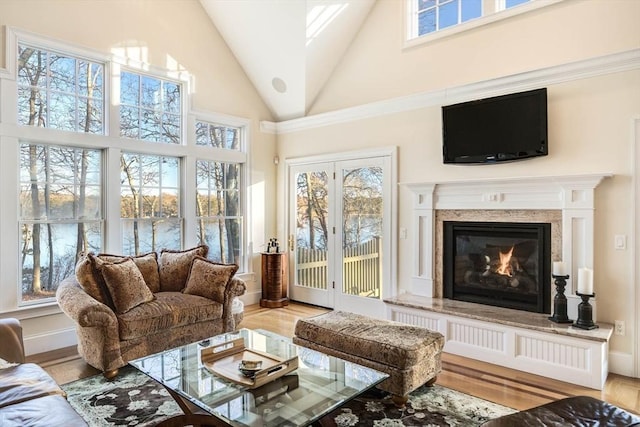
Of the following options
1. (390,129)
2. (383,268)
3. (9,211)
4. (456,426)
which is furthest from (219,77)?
(456,426)

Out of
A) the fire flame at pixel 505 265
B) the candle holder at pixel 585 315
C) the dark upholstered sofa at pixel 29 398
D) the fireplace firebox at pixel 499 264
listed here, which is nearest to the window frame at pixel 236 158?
the fireplace firebox at pixel 499 264

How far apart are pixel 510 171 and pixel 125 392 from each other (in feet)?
12.7

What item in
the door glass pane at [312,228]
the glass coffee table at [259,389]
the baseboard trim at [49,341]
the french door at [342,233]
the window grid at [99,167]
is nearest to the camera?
the glass coffee table at [259,389]

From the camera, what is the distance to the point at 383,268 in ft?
16.5

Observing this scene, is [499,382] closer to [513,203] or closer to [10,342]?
[513,203]

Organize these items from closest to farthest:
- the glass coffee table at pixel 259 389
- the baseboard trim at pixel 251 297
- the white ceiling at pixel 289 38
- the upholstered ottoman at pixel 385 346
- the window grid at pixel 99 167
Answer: the glass coffee table at pixel 259 389 → the upholstered ottoman at pixel 385 346 → the window grid at pixel 99 167 → the white ceiling at pixel 289 38 → the baseboard trim at pixel 251 297

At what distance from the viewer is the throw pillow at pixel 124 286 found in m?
3.48

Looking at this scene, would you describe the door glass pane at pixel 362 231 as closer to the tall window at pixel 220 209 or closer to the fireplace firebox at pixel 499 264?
the fireplace firebox at pixel 499 264

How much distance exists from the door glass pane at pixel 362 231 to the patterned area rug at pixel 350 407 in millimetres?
2109

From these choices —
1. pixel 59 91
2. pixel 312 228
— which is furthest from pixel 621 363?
pixel 59 91

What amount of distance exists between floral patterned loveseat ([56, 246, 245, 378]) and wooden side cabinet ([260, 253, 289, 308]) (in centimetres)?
149

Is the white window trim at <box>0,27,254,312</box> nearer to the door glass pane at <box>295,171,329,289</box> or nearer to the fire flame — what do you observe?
the door glass pane at <box>295,171,329,289</box>

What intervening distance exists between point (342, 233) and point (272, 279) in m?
1.21

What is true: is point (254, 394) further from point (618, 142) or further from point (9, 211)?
point (618, 142)
